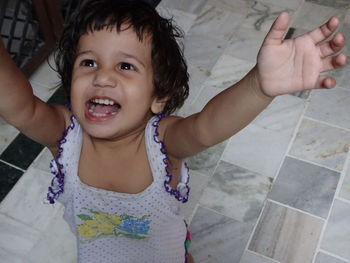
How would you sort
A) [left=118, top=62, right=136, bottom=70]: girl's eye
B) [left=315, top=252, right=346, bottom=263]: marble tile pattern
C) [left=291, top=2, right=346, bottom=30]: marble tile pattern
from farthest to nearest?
1. [left=291, top=2, right=346, bottom=30]: marble tile pattern
2. [left=315, top=252, right=346, bottom=263]: marble tile pattern
3. [left=118, top=62, right=136, bottom=70]: girl's eye

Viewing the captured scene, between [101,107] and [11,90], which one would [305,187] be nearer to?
[101,107]

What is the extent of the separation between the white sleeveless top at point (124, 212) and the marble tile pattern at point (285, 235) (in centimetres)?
33

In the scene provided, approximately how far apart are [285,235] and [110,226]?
60cm


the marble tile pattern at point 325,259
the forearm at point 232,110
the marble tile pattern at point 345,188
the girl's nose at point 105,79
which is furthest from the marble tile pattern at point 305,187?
the girl's nose at point 105,79

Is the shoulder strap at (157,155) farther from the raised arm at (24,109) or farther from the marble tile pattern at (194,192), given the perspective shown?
the marble tile pattern at (194,192)

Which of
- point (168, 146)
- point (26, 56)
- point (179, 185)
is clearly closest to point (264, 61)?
point (168, 146)

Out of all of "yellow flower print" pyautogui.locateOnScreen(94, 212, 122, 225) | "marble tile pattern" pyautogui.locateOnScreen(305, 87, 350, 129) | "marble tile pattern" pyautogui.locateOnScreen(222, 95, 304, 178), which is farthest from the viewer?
"marble tile pattern" pyautogui.locateOnScreen(305, 87, 350, 129)

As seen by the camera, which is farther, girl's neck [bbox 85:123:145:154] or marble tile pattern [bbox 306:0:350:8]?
marble tile pattern [bbox 306:0:350:8]

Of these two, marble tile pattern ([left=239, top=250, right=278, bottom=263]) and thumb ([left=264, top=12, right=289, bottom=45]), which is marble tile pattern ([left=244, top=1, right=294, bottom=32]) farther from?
thumb ([left=264, top=12, right=289, bottom=45])

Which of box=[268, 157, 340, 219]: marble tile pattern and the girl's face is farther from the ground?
the girl's face

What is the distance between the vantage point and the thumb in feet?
2.06

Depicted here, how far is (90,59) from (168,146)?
233 mm

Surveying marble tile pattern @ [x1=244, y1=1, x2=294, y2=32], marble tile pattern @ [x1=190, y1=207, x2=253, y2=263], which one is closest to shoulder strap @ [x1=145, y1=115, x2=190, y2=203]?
marble tile pattern @ [x1=190, y1=207, x2=253, y2=263]

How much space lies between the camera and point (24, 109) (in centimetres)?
81
